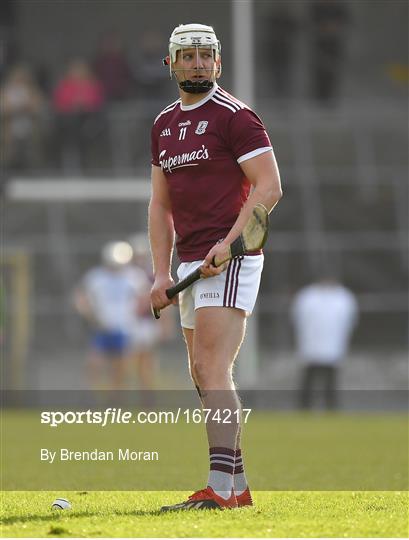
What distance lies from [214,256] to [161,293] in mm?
477

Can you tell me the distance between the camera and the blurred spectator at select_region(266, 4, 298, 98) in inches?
998

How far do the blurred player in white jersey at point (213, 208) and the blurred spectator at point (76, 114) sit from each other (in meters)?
16.1

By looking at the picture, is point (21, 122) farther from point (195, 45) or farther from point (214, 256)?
point (214, 256)

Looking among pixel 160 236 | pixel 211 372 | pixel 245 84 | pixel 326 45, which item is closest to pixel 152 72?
pixel 245 84

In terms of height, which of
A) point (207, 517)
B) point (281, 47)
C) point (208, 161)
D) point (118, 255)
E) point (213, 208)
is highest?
point (281, 47)

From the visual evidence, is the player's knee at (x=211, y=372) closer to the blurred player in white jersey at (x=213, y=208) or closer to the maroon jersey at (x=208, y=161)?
the blurred player in white jersey at (x=213, y=208)

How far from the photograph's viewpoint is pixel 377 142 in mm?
24859

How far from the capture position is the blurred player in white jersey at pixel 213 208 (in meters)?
6.28

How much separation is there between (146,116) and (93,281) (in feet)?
16.9

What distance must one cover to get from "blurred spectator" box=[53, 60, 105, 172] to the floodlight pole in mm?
2930

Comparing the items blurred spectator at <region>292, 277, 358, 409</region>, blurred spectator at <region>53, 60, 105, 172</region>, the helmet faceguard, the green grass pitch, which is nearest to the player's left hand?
the helmet faceguard

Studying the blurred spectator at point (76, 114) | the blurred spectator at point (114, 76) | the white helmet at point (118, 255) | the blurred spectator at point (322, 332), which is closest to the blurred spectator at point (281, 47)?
the blurred spectator at point (114, 76)

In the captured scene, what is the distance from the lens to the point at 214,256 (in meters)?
6.27

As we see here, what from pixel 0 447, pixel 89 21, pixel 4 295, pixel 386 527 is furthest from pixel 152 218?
pixel 89 21
